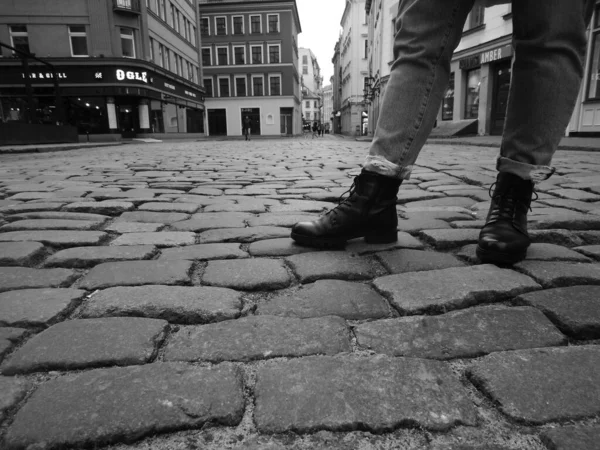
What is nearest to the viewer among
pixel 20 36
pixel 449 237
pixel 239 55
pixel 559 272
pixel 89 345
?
pixel 89 345

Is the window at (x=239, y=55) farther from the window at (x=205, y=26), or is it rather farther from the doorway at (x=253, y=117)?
the doorway at (x=253, y=117)

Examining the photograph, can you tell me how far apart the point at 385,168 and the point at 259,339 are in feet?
3.30

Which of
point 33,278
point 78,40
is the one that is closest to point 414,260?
point 33,278

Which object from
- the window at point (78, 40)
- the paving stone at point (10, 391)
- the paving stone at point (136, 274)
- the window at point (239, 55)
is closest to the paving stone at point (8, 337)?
the paving stone at point (10, 391)

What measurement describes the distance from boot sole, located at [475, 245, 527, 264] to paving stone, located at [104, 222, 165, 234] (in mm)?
1719

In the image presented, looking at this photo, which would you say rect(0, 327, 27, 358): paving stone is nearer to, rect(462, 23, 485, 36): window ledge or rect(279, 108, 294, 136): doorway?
rect(462, 23, 485, 36): window ledge

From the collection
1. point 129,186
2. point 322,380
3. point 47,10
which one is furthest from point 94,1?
point 322,380

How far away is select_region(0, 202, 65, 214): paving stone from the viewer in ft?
10.0

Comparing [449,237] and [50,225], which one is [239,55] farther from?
[449,237]

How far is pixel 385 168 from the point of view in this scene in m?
1.92

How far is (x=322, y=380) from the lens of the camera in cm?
103

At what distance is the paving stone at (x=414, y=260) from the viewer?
182 cm

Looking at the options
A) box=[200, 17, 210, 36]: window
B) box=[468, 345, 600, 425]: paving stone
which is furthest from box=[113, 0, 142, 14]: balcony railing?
box=[468, 345, 600, 425]: paving stone

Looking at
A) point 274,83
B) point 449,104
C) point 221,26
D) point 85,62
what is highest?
point 221,26
